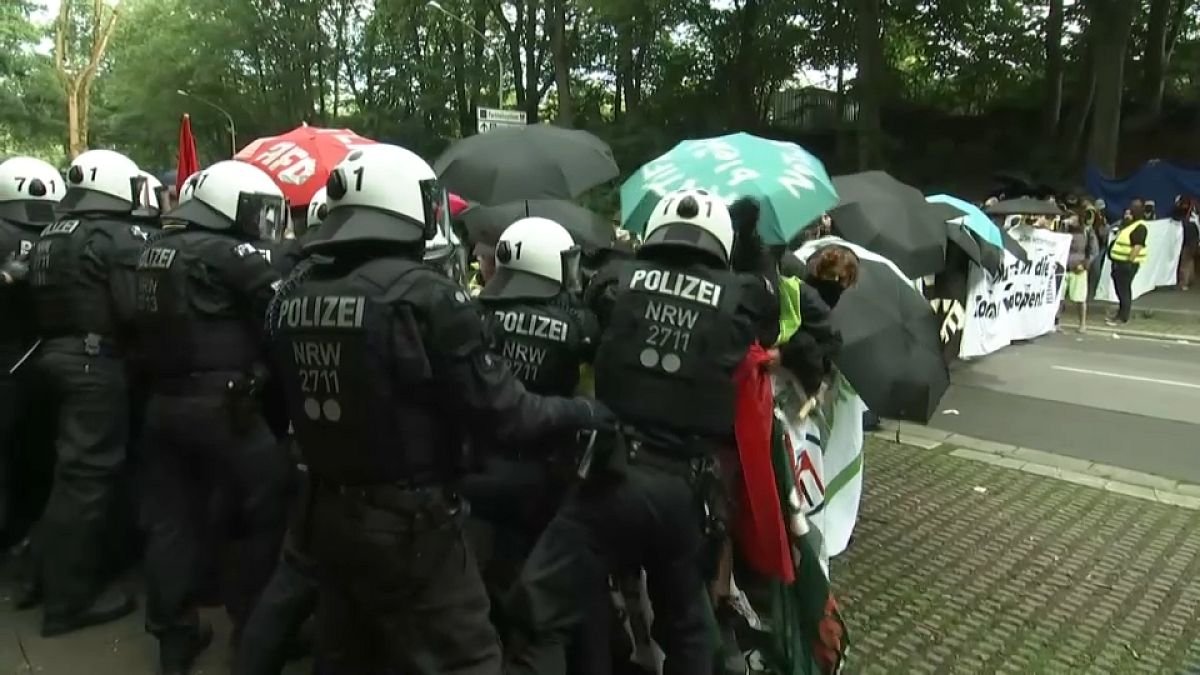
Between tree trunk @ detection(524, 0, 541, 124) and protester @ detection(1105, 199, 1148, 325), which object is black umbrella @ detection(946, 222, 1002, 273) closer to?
protester @ detection(1105, 199, 1148, 325)

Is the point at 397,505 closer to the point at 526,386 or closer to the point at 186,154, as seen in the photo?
the point at 526,386

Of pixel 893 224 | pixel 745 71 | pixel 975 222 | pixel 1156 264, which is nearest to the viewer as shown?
pixel 893 224

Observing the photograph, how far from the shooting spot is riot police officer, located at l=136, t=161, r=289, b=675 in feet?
12.6

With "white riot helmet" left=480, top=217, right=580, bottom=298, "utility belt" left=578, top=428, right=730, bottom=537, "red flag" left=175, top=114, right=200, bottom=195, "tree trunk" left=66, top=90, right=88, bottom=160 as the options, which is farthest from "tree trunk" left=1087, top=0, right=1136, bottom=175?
"tree trunk" left=66, top=90, right=88, bottom=160

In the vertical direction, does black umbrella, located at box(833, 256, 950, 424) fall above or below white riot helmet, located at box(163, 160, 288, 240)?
below

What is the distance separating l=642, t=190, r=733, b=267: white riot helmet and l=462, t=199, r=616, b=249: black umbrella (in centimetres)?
220

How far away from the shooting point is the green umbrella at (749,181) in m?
4.54

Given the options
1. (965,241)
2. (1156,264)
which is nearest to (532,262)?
(965,241)

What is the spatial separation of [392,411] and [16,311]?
3105 mm

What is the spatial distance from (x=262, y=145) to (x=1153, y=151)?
987 inches

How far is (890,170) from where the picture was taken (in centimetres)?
2691

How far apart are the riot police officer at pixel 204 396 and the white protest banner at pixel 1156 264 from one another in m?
15.9

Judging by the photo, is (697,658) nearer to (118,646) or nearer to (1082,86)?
(118,646)

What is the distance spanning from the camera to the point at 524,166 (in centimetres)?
601
